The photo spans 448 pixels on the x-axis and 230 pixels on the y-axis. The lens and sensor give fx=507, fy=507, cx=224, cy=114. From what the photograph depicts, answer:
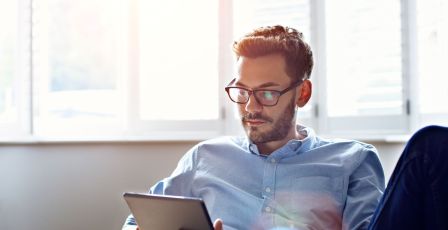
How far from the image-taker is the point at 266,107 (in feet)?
4.45

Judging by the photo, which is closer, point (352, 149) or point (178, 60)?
point (352, 149)

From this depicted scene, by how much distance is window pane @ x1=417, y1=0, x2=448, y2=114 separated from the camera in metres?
2.09

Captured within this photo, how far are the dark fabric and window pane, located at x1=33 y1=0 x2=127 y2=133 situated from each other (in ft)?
5.87

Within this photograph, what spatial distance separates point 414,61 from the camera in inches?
83.9

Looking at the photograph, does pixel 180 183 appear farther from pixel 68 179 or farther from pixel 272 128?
pixel 68 179

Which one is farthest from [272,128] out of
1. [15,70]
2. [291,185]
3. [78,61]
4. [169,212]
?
[15,70]

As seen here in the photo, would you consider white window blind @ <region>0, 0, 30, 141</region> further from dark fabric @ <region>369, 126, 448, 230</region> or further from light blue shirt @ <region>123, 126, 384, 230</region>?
dark fabric @ <region>369, 126, 448, 230</region>

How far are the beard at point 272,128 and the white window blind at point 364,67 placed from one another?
3.00 ft

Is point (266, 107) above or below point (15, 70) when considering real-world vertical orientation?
below

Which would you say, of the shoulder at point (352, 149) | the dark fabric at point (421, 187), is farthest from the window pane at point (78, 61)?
the dark fabric at point (421, 187)

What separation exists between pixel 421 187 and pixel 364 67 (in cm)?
139

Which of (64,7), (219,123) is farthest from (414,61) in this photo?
(64,7)

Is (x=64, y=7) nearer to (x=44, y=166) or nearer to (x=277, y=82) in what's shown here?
(x=44, y=166)

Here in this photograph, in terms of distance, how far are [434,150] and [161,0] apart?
6.04 feet
